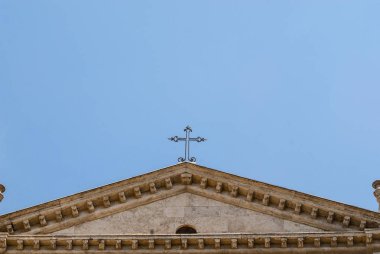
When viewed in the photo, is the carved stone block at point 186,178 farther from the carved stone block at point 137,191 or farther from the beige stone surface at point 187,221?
the carved stone block at point 137,191

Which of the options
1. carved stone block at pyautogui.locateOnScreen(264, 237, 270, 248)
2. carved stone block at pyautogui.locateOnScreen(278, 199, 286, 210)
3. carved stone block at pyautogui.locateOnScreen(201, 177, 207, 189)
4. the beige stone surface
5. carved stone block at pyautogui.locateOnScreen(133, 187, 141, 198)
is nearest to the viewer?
carved stone block at pyautogui.locateOnScreen(264, 237, 270, 248)

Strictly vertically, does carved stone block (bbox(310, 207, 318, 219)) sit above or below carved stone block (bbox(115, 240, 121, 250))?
above

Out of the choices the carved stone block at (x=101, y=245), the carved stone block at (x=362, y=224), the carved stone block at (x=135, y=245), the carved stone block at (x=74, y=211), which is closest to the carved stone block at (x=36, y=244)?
the carved stone block at (x=74, y=211)

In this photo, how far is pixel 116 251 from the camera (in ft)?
93.9

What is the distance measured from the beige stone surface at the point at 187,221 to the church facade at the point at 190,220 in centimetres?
3

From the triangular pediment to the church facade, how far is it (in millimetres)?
26

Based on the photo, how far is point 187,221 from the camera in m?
29.8

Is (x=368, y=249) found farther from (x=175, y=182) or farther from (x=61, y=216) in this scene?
(x=61, y=216)

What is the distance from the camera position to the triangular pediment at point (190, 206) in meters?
29.2

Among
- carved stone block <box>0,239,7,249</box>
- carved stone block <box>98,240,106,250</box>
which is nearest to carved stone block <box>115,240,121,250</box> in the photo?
carved stone block <box>98,240,106,250</box>

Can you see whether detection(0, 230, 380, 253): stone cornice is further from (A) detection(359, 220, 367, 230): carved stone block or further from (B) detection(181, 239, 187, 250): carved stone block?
(A) detection(359, 220, 367, 230): carved stone block

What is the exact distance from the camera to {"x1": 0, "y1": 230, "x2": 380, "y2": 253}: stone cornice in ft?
93.3

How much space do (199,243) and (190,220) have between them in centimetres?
140

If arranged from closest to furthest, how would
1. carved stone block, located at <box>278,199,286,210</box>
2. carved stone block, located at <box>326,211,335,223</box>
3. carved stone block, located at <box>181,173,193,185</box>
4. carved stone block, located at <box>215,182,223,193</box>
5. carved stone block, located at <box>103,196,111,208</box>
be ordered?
carved stone block, located at <box>326,211,335,223</box>, carved stone block, located at <box>278,199,286,210</box>, carved stone block, located at <box>103,196,111,208</box>, carved stone block, located at <box>215,182,223,193</box>, carved stone block, located at <box>181,173,193,185</box>
